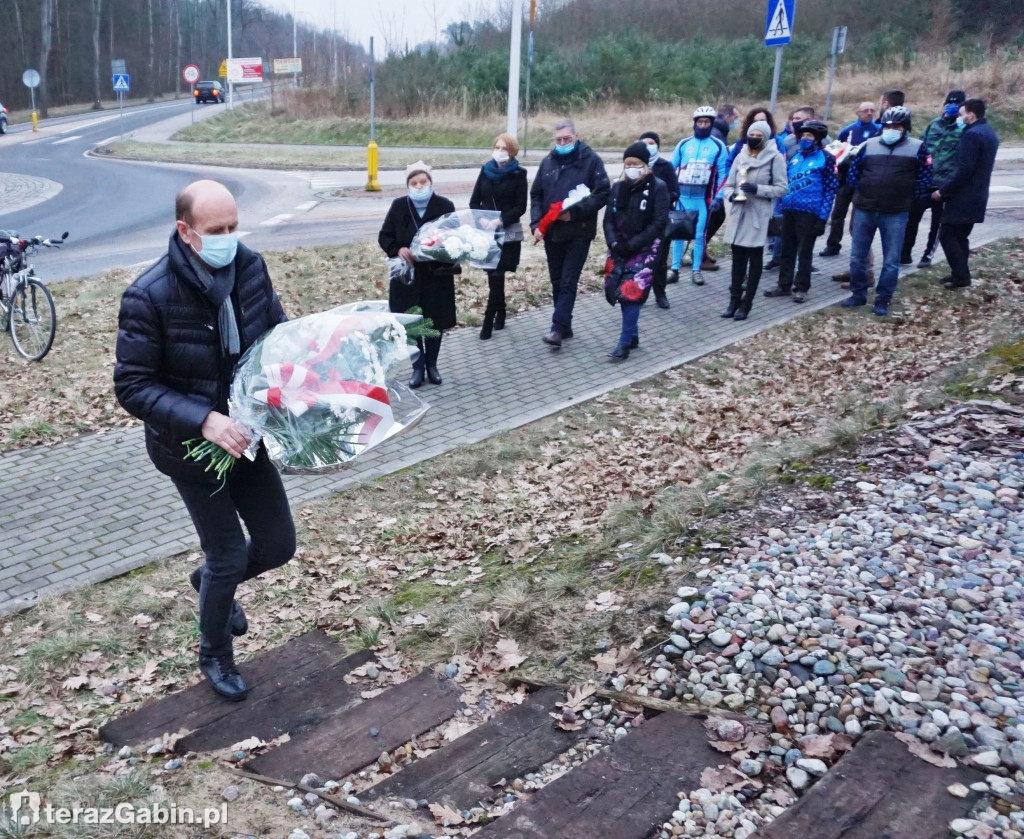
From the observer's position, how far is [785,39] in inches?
444

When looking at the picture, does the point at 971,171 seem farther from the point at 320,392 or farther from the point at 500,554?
the point at 320,392

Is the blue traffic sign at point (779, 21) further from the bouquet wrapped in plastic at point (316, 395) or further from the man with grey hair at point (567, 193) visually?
the bouquet wrapped in plastic at point (316, 395)

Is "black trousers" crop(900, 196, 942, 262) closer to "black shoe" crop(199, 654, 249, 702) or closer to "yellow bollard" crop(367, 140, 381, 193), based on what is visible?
"black shoe" crop(199, 654, 249, 702)

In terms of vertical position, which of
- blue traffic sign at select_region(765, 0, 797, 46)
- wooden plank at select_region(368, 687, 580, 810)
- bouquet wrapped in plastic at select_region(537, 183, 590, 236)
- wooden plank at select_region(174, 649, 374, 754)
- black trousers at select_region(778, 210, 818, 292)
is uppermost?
blue traffic sign at select_region(765, 0, 797, 46)

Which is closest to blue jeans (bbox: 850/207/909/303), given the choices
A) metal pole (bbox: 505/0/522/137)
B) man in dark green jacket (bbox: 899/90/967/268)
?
man in dark green jacket (bbox: 899/90/967/268)

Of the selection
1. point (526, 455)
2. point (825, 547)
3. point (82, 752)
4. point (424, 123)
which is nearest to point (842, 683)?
point (825, 547)

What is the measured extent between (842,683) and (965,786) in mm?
645

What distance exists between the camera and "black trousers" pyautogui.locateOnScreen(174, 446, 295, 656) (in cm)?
394

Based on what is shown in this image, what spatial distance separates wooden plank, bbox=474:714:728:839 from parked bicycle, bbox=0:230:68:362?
7966mm

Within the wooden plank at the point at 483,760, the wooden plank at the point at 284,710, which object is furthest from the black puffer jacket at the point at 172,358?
the wooden plank at the point at 483,760

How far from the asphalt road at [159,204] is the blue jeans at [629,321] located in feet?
15.6

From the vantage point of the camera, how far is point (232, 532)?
402 centimetres

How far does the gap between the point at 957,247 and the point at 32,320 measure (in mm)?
10319

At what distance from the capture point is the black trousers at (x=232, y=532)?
3941 mm
